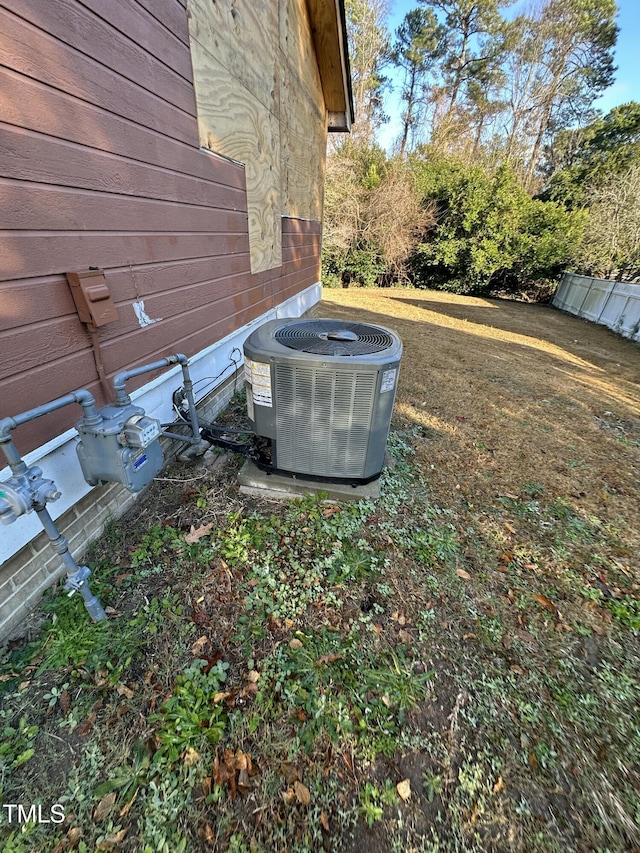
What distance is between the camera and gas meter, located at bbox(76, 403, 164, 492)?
1605 millimetres

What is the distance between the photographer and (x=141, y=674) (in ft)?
4.86

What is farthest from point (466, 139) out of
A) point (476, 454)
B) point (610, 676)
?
point (610, 676)

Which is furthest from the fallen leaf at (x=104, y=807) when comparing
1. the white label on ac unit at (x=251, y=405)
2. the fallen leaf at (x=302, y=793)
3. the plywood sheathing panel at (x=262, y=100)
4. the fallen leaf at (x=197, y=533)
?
the plywood sheathing panel at (x=262, y=100)

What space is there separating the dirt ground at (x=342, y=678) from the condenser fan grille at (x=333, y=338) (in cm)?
99

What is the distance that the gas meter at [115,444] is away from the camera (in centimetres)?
161

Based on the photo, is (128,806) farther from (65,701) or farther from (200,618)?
(200,618)

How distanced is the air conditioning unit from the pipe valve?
1.14 meters

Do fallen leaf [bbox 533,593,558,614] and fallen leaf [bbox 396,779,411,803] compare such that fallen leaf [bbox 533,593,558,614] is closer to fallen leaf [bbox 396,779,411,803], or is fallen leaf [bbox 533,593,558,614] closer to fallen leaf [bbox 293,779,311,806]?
fallen leaf [bbox 396,779,411,803]

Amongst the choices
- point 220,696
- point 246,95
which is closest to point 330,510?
point 220,696

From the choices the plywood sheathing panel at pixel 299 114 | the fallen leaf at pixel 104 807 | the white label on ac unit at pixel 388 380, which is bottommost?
the fallen leaf at pixel 104 807

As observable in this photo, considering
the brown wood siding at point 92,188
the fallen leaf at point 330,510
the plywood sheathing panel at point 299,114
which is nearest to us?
the brown wood siding at point 92,188

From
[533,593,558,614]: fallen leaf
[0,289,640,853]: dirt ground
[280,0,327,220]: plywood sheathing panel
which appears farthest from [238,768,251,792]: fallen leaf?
[280,0,327,220]: plywood sheathing panel

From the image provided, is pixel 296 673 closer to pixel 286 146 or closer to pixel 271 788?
pixel 271 788

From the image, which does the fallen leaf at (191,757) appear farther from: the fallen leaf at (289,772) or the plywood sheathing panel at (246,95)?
the plywood sheathing panel at (246,95)
